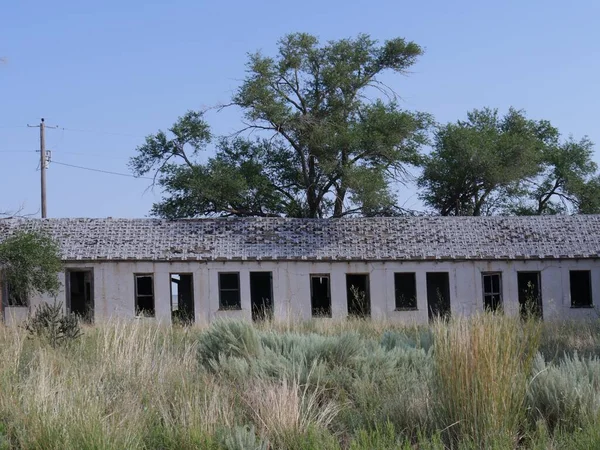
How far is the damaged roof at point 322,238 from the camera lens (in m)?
26.4

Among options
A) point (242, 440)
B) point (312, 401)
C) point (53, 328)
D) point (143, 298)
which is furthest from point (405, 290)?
point (242, 440)

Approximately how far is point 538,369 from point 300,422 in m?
2.66

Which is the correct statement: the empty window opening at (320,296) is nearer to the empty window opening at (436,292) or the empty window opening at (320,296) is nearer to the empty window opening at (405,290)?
the empty window opening at (405,290)

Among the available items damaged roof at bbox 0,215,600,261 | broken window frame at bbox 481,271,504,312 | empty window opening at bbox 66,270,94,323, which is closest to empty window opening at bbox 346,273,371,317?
damaged roof at bbox 0,215,600,261

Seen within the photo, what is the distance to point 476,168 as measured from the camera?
121 ft

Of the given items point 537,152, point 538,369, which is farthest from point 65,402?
point 537,152

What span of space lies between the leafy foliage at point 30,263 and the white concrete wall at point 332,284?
1197 millimetres

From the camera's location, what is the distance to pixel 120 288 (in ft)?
85.6

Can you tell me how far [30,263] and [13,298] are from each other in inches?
88.9

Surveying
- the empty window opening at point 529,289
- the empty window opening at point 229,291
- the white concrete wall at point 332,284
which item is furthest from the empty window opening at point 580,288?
the empty window opening at point 229,291

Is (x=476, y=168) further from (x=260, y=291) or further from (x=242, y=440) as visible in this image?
(x=242, y=440)

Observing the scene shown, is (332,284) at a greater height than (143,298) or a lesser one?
greater

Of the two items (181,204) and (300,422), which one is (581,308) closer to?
(181,204)

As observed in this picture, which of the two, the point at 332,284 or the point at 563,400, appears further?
the point at 332,284
